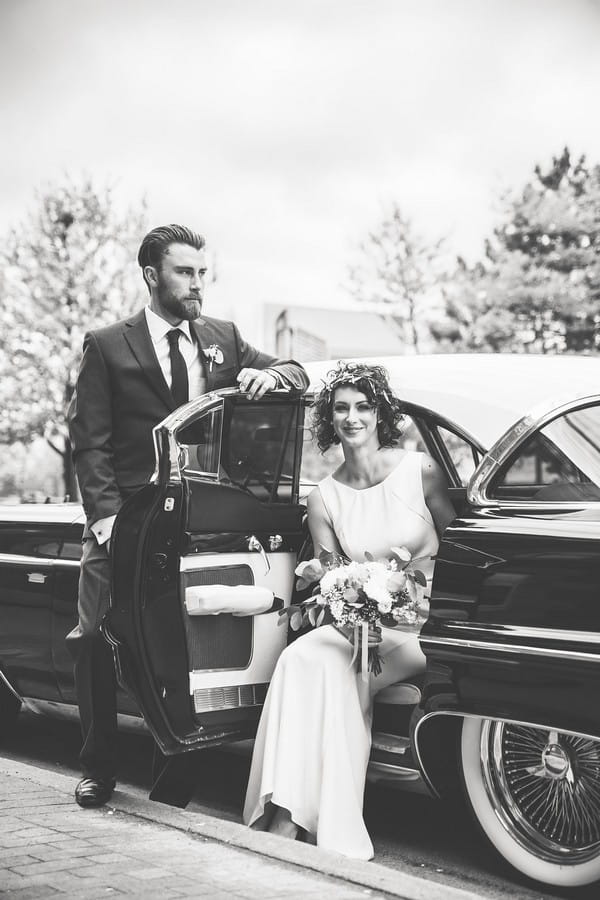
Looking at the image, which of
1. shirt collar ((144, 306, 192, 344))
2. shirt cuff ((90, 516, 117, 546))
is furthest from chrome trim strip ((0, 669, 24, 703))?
shirt collar ((144, 306, 192, 344))

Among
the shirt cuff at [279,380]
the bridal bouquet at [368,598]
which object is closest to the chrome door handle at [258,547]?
the bridal bouquet at [368,598]

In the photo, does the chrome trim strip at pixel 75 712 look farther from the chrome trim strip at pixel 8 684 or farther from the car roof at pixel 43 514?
the car roof at pixel 43 514

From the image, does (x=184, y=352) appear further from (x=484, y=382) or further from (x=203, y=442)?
(x=484, y=382)

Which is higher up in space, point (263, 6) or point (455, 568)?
point (263, 6)

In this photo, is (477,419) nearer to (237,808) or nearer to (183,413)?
(183,413)

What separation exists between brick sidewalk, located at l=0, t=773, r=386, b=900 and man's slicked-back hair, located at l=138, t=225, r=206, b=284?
7.37 feet

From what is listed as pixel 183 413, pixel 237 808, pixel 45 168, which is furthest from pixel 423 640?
pixel 45 168

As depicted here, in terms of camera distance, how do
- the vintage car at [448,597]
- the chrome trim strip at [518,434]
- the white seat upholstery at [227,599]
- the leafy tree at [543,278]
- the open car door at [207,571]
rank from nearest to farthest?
the vintage car at [448,597] → the chrome trim strip at [518,434] → the open car door at [207,571] → the white seat upholstery at [227,599] → the leafy tree at [543,278]

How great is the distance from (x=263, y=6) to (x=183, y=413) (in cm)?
1284

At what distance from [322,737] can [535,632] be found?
1081mm

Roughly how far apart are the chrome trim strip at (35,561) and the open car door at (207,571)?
39.3 inches

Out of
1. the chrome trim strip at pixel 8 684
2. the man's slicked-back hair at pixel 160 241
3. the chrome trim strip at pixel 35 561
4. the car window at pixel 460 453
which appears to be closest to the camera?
the man's slicked-back hair at pixel 160 241

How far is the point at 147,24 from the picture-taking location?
1642 centimetres

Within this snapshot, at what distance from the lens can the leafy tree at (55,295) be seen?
73.0 feet
